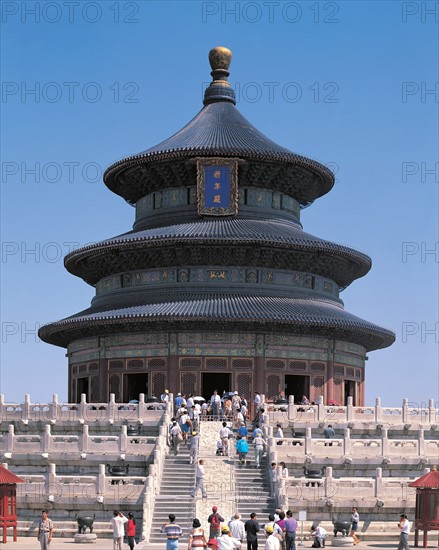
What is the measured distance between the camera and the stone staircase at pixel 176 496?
3809 centimetres

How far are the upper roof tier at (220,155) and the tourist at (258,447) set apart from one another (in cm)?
2420

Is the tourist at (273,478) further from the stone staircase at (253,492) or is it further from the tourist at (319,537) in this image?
the tourist at (319,537)

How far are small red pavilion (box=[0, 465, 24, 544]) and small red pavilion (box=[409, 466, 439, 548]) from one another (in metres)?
13.0

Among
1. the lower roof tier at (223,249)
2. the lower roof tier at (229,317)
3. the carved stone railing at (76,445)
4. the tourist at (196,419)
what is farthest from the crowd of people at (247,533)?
the lower roof tier at (223,249)

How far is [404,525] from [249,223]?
3075 centimetres

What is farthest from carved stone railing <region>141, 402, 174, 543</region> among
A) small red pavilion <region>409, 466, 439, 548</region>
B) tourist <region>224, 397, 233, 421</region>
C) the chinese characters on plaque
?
the chinese characters on plaque

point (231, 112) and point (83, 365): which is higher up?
point (231, 112)

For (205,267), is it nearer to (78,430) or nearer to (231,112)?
(231,112)

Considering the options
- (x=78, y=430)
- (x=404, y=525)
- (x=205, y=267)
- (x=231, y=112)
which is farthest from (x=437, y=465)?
(x=231, y=112)

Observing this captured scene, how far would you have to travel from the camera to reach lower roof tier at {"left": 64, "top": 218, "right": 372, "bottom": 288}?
62.0 meters

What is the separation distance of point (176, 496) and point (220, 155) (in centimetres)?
2885

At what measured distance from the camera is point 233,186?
65.3m

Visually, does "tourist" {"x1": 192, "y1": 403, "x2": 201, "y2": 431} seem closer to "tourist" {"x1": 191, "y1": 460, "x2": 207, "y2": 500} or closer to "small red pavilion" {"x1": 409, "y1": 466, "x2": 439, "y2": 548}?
"tourist" {"x1": 191, "y1": 460, "x2": 207, "y2": 500}

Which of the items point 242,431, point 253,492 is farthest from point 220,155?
point 253,492
